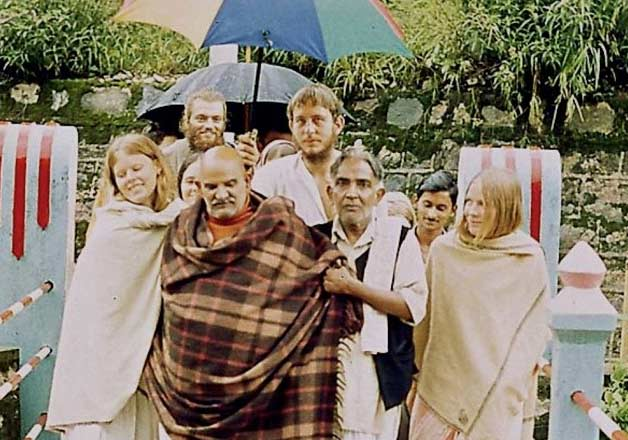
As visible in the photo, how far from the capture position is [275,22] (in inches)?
131

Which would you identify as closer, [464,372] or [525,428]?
[464,372]

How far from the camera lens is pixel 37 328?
377 cm

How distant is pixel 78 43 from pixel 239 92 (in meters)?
1.80

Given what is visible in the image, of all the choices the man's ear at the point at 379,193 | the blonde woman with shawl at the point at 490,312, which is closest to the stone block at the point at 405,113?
the blonde woman with shawl at the point at 490,312

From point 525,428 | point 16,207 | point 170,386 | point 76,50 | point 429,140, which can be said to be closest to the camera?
point 170,386

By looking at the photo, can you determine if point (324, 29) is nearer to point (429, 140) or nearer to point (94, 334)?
point (94, 334)

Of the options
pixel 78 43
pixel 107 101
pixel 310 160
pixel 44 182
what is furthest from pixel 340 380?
pixel 78 43

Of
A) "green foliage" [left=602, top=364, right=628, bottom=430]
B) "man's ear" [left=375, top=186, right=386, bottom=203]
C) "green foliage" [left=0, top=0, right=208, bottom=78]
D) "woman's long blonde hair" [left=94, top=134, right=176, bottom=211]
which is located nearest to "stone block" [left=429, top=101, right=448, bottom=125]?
"green foliage" [left=0, top=0, right=208, bottom=78]

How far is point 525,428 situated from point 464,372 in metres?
0.46

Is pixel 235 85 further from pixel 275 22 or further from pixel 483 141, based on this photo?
pixel 483 141

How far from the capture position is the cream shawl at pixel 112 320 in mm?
2846

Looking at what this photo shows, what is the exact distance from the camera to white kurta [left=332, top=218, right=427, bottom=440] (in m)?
2.75

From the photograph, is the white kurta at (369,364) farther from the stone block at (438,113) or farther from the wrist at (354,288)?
the stone block at (438,113)

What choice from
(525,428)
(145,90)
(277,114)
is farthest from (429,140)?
(525,428)
